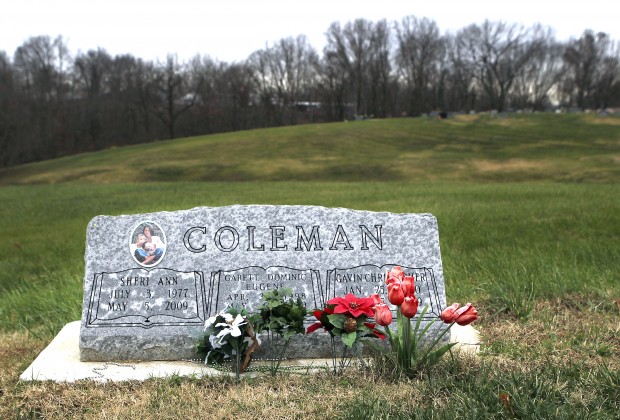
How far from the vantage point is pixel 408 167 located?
30781 millimetres

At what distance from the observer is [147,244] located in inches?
159

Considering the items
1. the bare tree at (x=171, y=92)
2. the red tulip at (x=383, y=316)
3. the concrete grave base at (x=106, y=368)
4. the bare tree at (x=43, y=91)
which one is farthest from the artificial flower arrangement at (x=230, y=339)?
the bare tree at (x=171, y=92)

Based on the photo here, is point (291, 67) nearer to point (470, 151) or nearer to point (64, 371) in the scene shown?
point (470, 151)

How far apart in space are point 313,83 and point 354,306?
240 ft

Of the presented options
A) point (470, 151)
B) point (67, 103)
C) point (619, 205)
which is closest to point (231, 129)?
point (67, 103)

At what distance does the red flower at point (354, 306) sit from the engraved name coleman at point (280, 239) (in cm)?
64

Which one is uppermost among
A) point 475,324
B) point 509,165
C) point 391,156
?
point 475,324

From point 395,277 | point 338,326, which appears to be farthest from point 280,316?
point 395,277

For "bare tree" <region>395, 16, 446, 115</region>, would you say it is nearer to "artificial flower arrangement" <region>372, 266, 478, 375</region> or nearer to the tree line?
the tree line

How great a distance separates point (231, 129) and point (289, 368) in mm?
65914

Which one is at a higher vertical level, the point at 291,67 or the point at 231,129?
the point at 291,67

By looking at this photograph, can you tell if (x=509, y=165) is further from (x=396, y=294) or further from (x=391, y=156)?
(x=396, y=294)

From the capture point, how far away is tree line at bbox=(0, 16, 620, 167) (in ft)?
210

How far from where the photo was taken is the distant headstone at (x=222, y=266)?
12.6 ft
